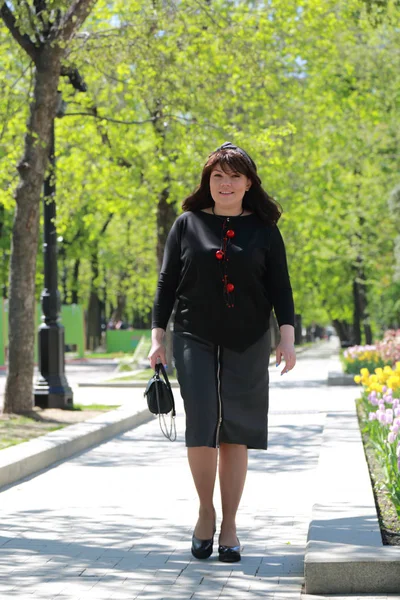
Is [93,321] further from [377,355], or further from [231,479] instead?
[231,479]

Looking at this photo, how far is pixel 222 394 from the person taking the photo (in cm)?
589

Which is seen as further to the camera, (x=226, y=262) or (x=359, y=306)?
(x=359, y=306)

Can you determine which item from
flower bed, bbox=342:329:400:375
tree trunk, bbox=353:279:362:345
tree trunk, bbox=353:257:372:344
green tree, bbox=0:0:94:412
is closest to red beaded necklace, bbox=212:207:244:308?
green tree, bbox=0:0:94:412

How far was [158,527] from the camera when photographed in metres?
7.13

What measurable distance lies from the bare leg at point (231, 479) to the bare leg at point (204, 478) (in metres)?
0.06

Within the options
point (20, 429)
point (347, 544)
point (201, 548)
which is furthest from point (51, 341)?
point (347, 544)

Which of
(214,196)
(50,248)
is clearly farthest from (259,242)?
(50,248)

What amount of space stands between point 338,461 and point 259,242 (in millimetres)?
3172

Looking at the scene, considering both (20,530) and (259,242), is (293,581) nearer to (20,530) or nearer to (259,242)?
(259,242)

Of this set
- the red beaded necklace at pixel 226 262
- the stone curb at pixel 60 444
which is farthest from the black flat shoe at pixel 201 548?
the stone curb at pixel 60 444

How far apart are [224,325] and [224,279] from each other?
0.23m

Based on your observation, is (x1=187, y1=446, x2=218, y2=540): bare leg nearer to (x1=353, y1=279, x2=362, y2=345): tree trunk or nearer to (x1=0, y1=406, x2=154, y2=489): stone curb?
(x1=0, y1=406, x2=154, y2=489): stone curb

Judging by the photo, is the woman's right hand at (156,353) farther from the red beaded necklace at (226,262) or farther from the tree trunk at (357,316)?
the tree trunk at (357,316)

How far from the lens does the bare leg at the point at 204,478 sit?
19.5 feet
